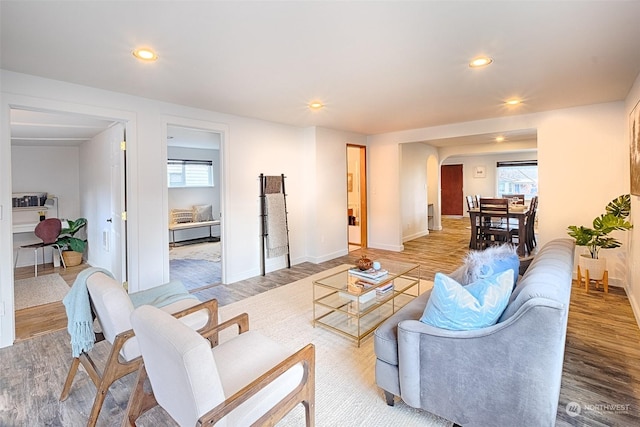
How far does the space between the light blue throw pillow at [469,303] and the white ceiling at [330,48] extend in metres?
1.60

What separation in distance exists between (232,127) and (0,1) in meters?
2.69

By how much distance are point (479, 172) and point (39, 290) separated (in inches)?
503

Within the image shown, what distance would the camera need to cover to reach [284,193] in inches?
197

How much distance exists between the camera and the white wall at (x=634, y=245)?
3.02 meters

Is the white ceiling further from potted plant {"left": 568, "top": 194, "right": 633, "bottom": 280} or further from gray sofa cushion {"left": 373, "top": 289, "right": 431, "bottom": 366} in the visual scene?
gray sofa cushion {"left": 373, "top": 289, "right": 431, "bottom": 366}

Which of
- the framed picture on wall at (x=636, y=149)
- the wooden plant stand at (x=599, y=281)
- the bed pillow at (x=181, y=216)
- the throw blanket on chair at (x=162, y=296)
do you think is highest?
the framed picture on wall at (x=636, y=149)

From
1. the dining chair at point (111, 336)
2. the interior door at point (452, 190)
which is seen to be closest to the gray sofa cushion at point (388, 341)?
the dining chair at point (111, 336)

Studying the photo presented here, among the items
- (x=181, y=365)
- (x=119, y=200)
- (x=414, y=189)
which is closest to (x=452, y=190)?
(x=414, y=189)

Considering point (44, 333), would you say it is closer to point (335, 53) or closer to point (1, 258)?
point (1, 258)

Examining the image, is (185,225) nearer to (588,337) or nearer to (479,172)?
(588,337)

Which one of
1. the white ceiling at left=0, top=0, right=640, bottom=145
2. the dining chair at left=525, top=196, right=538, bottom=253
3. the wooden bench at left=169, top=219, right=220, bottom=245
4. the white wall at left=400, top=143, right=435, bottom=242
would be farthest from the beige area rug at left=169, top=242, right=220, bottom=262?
the dining chair at left=525, top=196, right=538, bottom=253

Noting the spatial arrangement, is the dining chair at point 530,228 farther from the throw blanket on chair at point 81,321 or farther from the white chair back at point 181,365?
the throw blanket on chair at point 81,321

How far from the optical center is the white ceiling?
182 cm

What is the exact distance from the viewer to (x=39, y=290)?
405 centimetres
